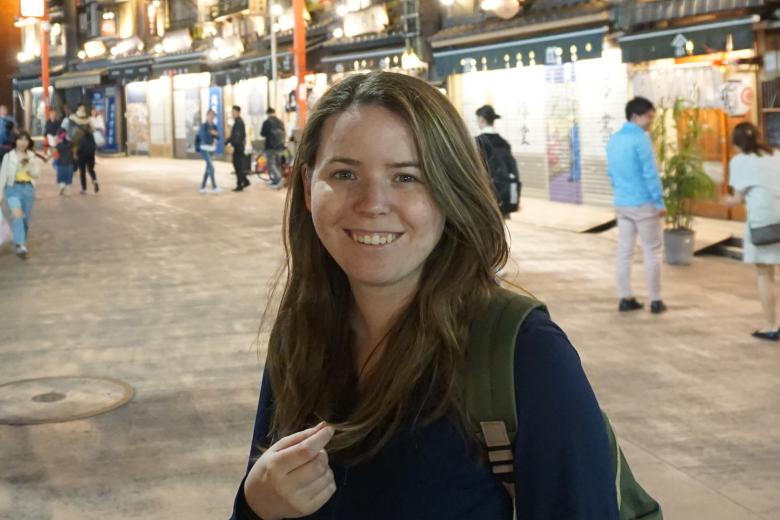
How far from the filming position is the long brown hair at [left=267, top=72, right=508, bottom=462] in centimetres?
187

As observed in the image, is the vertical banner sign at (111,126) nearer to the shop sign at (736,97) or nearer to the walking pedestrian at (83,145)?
the walking pedestrian at (83,145)

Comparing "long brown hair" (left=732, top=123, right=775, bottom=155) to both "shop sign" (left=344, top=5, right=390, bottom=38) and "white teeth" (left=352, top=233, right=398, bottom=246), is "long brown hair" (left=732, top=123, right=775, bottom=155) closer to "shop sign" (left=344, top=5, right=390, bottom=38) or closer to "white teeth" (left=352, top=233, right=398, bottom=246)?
"white teeth" (left=352, top=233, right=398, bottom=246)

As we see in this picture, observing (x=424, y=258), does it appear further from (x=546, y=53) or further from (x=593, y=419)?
(x=546, y=53)

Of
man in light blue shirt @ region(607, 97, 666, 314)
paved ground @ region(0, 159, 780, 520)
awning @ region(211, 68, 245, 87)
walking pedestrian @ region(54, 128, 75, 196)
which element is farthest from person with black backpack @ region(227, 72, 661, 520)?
awning @ region(211, 68, 245, 87)

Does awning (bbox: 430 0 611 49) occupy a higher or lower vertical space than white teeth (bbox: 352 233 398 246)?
higher

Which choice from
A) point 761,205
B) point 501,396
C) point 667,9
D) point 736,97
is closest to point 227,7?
point 667,9

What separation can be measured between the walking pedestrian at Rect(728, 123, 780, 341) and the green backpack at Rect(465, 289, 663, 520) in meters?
7.10

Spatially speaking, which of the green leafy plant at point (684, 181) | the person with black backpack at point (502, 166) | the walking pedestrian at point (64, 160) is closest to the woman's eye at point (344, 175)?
the person with black backpack at point (502, 166)

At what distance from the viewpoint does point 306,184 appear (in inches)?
87.0

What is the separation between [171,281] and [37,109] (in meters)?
44.5

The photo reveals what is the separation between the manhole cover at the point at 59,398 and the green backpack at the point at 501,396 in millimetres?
5543

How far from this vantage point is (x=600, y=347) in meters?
8.54

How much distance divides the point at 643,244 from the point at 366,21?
18199 mm

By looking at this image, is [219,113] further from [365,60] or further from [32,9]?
[365,60]
